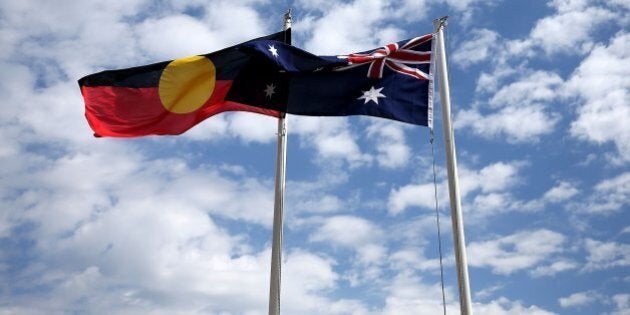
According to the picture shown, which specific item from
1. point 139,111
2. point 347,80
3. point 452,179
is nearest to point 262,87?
point 347,80

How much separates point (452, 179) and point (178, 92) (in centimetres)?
853

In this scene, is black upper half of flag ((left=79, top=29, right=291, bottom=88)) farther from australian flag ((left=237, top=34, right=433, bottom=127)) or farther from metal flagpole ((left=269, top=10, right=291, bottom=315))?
metal flagpole ((left=269, top=10, right=291, bottom=315))

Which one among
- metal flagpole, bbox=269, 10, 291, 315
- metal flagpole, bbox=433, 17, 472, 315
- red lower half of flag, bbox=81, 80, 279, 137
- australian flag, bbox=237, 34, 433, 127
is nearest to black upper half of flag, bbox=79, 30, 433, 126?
australian flag, bbox=237, 34, 433, 127

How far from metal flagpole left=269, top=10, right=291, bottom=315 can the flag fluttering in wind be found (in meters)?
0.78

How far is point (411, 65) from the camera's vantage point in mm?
19000

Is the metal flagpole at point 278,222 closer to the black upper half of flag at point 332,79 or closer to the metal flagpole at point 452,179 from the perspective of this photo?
the black upper half of flag at point 332,79

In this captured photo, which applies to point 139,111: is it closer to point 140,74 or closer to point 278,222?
point 140,74

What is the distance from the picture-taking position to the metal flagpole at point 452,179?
14789 millimetres

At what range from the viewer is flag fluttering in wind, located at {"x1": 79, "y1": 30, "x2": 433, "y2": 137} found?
61.7 feet

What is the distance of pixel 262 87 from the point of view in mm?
19547

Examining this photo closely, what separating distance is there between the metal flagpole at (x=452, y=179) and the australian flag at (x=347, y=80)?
1.00 meters

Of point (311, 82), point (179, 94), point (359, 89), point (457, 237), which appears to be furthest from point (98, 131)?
point (457, 237)

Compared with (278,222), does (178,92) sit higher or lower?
higher

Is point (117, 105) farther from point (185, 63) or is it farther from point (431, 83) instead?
point (431, 83)
